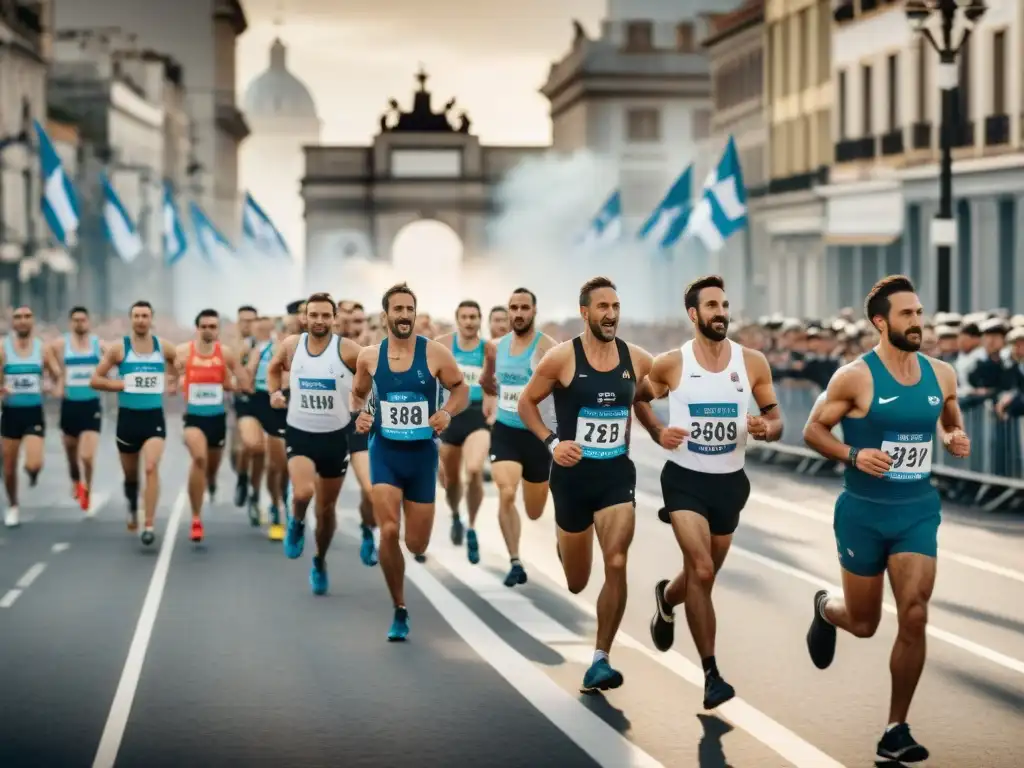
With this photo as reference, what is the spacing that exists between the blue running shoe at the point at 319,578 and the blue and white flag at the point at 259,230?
49.5 metres

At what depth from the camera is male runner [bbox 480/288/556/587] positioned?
1570cm

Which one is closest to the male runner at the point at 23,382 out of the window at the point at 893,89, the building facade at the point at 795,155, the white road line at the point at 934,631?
the white road line at the point at 934,631

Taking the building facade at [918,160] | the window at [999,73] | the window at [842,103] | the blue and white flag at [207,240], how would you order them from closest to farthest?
1. the building facade at [918,160]
2. the window at [999,73]
3. the window at [842,103]
4. the blue and white flag at [207,240]

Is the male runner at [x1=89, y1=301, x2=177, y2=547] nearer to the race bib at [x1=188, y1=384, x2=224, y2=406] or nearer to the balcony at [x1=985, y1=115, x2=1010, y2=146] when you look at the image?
the race bib at [x1=188, y1=384, x2=224, y2=406]

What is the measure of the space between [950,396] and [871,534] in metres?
0.65

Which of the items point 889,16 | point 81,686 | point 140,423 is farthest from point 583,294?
point 889,16

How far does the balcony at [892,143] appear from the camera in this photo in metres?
49.6

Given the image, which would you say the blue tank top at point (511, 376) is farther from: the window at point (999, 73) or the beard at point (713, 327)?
the window at point (999, 73)

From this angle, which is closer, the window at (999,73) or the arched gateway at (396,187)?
the window at (999,73)

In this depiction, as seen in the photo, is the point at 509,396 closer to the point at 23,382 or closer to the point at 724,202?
the point at 23,382

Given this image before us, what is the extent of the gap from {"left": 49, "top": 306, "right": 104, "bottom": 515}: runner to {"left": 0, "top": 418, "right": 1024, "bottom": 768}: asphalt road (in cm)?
259

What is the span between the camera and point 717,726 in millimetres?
9867

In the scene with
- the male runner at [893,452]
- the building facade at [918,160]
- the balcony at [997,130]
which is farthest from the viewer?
the building facade at [918,160]

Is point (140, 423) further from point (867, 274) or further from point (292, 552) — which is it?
point (867, 274)
